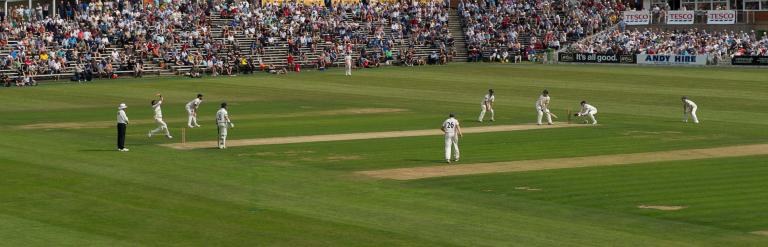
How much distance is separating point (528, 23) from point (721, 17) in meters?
14.5

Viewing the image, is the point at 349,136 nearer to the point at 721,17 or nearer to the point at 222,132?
the point at 222,132

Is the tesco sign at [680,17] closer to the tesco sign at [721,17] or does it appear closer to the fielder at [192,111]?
the tesco sign at [721,17]

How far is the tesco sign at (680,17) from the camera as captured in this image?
311 ft

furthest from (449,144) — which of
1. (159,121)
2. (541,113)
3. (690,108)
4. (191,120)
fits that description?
(690,108)

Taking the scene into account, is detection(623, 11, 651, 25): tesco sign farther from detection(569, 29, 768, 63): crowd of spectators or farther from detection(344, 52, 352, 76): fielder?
detection(344, 52, 352, 76): fielder

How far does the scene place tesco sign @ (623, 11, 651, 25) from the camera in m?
96.8

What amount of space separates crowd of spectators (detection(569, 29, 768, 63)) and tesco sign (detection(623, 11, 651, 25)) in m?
1.06

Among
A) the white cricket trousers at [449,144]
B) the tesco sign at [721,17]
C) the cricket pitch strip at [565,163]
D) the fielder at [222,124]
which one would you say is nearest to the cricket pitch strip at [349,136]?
the fielder at [222,124]

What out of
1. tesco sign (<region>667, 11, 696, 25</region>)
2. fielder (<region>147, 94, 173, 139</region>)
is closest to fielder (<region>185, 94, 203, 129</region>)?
fielder (<region>147, 94, 173, 139</region>)

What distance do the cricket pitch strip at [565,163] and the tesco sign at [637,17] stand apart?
54.2m

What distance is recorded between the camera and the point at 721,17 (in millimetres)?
93438

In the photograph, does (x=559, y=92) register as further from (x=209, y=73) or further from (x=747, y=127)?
(x=209, y=73)

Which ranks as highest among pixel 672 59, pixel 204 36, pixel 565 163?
pixel 204 36

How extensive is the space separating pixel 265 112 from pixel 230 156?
17507 mm
